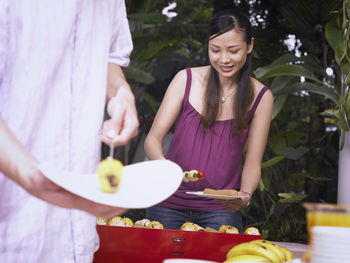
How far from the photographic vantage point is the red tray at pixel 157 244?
156 cm

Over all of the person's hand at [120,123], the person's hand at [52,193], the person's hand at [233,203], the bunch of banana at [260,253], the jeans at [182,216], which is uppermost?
the person's hand at [120,123]

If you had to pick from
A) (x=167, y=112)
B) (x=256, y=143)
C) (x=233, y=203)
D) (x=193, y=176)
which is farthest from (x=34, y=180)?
(x=256, y=143)

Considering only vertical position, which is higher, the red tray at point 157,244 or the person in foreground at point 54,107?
the person in foreground at point 54,107

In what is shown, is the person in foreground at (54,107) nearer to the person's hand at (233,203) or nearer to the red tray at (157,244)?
the red tray at (157,244)

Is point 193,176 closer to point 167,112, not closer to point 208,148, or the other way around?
point 208,148

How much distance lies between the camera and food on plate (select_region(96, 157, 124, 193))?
2.54 feet

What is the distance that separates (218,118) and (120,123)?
1507 millimetres

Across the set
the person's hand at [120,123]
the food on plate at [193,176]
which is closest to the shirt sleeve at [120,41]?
the person's hand at [120,123]

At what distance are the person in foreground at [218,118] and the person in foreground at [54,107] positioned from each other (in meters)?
1.16

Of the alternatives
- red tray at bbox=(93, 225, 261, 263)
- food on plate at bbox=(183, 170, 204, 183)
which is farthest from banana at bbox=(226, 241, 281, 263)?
food on plate at bbox=(183, 170, 204, 183)

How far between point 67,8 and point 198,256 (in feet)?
2.78

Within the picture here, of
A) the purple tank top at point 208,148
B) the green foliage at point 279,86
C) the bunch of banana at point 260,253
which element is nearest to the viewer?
the bunch of banana at point 260,253

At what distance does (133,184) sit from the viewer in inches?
33.3

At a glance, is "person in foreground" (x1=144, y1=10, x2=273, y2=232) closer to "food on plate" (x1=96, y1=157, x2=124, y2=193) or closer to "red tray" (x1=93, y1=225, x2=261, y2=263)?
"red tray" (x1=93, y1=225, x2=261, y2=263)
